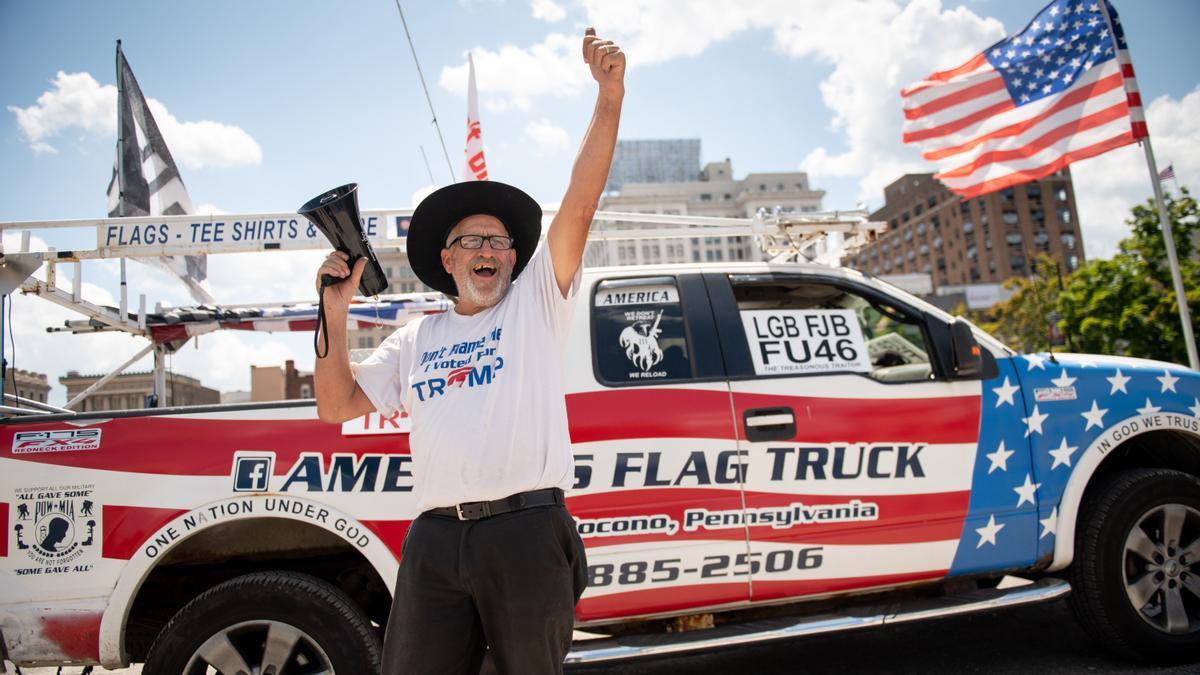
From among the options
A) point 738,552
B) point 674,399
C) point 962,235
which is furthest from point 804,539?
point 962,235

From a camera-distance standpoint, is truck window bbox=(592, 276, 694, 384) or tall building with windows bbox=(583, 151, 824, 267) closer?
truck window bbox=(592, 276, 694, 384)

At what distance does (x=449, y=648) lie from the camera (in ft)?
5.76

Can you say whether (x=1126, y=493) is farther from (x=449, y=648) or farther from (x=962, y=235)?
(x=962, y=235)

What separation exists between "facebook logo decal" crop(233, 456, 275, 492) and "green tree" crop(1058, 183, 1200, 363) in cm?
2798

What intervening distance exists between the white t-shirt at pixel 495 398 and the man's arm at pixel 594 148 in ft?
0.42

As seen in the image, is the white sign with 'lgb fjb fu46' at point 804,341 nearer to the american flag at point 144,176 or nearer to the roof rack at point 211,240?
the roof rack at point 211,240

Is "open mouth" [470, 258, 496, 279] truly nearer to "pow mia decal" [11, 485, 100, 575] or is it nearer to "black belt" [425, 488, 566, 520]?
"black belt" [425, 488, 566, 520]

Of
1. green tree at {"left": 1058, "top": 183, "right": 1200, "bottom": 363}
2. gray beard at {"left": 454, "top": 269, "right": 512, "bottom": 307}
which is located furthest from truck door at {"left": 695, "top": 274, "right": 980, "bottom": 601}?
green tree at {"left": 1058, "top": 183, "right": 1200, "bottom": 363}

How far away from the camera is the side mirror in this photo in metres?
3.13

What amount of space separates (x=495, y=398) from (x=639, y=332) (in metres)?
1.40

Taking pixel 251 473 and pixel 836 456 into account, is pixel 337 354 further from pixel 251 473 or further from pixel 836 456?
pixel 836 456

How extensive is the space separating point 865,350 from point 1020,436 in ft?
2.62

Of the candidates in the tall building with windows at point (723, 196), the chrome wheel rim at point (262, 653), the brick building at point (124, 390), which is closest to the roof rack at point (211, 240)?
the brick building at point (124, 390)

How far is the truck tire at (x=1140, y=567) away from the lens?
3125 mm
